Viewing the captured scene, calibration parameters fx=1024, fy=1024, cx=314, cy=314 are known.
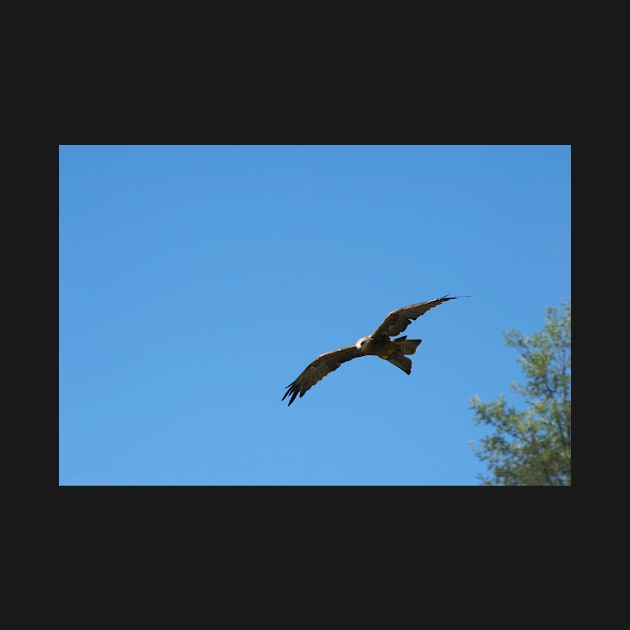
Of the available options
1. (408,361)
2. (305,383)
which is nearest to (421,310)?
(408,361)

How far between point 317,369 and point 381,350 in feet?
3.61

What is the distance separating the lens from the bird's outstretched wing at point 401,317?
11.0 metres

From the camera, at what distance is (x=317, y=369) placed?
12.4 meters

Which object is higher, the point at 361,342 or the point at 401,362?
the point at 361,342

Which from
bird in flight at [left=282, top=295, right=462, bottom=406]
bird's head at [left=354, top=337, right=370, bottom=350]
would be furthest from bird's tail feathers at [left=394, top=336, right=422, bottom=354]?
bird's head at [left=354, top=337, right=370, bottom=350]

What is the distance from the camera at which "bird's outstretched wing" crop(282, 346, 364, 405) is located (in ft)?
39.9

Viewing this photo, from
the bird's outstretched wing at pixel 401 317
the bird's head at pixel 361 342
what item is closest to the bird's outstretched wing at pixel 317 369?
the bird's head at pixel 361 342

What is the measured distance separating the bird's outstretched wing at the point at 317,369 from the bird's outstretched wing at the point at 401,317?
79 centimetres

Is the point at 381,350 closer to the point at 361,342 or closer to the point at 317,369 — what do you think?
the point at 361,342

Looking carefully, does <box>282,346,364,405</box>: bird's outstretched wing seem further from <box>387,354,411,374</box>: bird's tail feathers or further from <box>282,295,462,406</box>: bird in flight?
<box>387,354,411,374</box>: bird's tail feathers

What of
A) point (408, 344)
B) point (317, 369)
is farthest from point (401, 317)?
point (317, 369)

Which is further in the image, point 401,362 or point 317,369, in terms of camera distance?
point 317,369

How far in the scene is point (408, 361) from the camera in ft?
37.9
